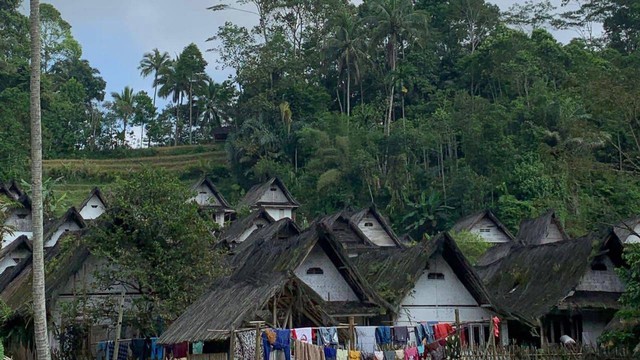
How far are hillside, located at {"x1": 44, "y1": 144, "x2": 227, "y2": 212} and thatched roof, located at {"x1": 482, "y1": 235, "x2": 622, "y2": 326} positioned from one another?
148ft

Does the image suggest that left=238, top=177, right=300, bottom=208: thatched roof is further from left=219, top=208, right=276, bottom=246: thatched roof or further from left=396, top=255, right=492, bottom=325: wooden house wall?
left=396, top=255, right=492, bottom=325: wooden house wall

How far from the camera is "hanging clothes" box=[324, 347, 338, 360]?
21.1 metres

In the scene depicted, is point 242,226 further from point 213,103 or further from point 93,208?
point 213,103

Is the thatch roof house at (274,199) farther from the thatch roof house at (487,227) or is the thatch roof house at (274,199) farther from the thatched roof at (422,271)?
the thatched roof at (422,271)

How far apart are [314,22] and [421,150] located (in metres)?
20.8

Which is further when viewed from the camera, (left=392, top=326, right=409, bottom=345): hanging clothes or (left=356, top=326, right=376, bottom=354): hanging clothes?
(left=392, top=326, right=409, bottom=345): hanging clothes

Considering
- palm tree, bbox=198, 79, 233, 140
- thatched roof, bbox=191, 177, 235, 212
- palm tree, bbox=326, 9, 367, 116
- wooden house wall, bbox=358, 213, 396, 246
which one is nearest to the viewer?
wooden house wall, bbox=358, 213, 396, 246

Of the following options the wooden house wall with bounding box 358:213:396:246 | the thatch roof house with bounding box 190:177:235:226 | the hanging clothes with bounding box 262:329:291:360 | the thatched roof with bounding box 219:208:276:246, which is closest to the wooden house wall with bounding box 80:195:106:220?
the thatch roof house with bounding box 190:177:235:226

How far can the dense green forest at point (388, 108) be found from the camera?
56.4 m

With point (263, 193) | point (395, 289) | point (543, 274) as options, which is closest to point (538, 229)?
point (543, 274)

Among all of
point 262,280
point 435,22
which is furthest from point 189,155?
point 262,280

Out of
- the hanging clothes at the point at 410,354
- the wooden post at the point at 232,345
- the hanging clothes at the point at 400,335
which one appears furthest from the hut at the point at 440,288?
the wooden post at the point at 232,345

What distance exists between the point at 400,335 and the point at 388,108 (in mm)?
47352

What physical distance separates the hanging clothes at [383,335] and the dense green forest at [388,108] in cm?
2448
